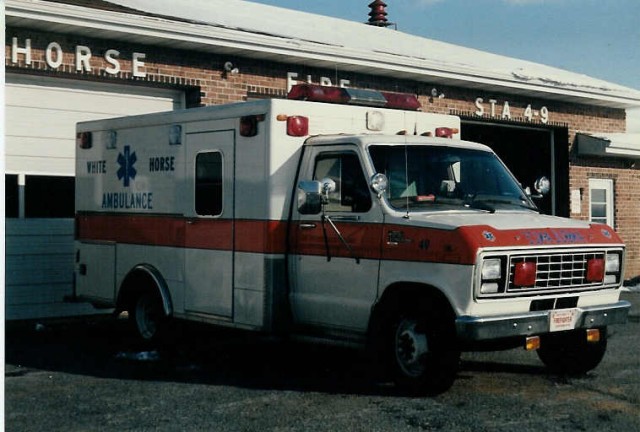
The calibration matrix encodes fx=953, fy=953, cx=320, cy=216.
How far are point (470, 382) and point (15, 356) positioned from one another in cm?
475

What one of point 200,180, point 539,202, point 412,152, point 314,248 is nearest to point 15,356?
point 200,180

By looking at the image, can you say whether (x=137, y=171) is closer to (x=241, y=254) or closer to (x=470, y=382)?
(x=241, y=254)

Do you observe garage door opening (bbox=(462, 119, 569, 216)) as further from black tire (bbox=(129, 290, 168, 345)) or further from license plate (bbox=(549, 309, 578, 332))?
license plate (bbox=(549, 309, 578, 332))

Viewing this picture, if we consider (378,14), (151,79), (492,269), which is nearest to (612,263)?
(492,269)

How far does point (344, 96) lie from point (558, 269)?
8.90 feet

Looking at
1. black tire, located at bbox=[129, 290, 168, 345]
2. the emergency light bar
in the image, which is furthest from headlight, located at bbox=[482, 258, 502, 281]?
black tire, located at bbox=[129, 290, 168, 345]

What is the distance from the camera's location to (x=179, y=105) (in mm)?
13570

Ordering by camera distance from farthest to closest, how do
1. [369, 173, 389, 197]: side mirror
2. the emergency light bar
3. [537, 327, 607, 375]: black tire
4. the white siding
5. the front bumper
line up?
the white siding
the emergency light bar
[537, 327, 607, 375]: black tire
[369, 173, 389, 197]: side mirror
the front bumper

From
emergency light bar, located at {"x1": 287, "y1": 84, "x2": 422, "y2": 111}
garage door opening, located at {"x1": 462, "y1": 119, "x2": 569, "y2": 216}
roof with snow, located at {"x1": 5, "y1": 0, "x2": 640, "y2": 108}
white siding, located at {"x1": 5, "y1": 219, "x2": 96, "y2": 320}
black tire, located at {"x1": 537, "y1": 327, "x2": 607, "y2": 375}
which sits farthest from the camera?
garage door opening, located at {"x1": 462, "y1": 119, "x2": 569, "y2": 216}

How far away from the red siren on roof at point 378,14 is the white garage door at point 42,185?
45.3 ft

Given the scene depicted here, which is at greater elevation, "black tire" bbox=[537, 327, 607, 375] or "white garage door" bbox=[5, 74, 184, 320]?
"white garage door" bbox=[5, 74, 184, 320]

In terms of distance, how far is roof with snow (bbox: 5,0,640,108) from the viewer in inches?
473

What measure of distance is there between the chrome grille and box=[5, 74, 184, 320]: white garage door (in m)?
7.19

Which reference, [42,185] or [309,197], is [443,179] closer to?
[309,197]
